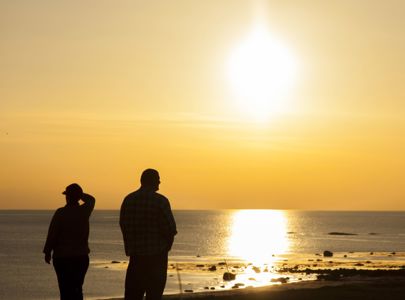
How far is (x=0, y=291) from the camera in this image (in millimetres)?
54656

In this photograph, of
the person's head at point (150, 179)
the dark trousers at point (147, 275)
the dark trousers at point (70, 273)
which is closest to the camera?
the dark trousers at point (147, 275)

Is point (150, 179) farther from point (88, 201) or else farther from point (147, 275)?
point (88, 201)

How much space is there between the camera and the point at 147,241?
1114cm

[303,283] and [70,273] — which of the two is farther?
[303,283]

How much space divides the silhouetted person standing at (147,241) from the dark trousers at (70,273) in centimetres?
140

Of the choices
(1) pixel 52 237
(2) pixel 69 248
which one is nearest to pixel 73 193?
(1) pixel 52 237

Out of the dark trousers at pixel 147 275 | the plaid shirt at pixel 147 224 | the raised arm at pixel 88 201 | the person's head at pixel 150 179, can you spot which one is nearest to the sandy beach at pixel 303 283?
the dark trousers at pixel 147 275

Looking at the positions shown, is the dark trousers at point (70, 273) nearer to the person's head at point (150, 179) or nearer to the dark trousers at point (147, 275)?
the dark trousers at point (147, 275)

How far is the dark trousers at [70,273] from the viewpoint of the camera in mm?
12352

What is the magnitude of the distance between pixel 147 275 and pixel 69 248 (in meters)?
1.79

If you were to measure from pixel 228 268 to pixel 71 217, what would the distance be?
5642 cm

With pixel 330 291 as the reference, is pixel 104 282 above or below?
above

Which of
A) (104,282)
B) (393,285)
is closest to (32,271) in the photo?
(104,282)

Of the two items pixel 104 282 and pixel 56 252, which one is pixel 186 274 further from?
pixel 56 252
